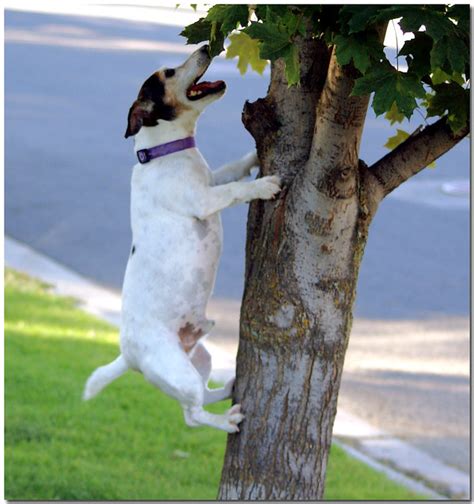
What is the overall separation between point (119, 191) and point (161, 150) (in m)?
7.57

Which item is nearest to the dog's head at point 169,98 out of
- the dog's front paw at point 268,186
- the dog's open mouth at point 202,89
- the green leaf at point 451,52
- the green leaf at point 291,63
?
the dog's open mouth at point 202,89

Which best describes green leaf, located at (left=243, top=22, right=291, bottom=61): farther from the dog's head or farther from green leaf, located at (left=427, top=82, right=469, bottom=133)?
the dog's head

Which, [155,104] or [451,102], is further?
[155,104]

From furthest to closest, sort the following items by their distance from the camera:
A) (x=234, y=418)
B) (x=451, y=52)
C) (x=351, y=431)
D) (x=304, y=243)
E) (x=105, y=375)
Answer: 1. (x=351, y=431)
2. (x=105, y=375)
3. (x=234, y=418)
4. (x=304, y=243)
5. (x=451, y=52)

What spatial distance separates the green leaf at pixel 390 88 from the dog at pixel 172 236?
35.0 inches

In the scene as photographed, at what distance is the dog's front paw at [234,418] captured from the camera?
333cm

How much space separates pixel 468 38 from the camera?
98.3 inches

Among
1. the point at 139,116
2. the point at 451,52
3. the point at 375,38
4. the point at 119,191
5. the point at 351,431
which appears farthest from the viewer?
the point at 119,191

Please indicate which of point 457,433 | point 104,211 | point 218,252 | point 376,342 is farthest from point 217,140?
point 218,252

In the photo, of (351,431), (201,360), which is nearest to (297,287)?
(201,360)

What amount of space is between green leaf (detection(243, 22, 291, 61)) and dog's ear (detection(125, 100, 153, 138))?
1.05 metres

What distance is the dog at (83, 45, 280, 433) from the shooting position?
339cm

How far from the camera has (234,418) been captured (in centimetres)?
333

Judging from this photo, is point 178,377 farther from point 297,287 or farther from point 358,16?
point 358,16
